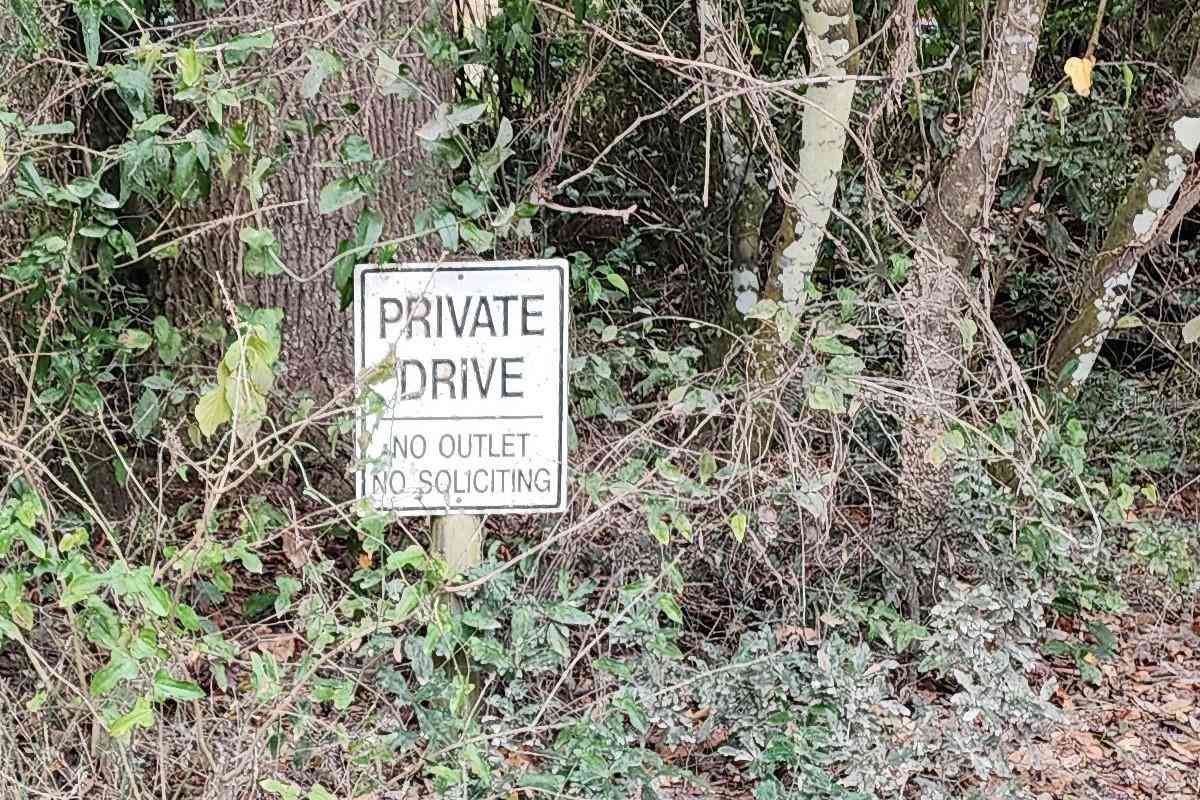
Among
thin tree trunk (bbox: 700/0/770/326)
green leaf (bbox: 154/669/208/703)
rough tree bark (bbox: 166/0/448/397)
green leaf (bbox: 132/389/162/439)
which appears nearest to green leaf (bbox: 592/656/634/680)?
green leaf (bbox: 154/669/208/703)

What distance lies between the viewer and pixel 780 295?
3785mm

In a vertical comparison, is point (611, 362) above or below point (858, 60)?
below

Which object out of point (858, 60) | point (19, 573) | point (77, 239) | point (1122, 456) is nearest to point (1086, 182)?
point (1122, 456)

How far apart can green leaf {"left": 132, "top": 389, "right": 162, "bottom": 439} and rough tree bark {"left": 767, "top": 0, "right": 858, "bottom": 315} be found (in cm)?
178

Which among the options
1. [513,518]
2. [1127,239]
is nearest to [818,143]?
[1127,239]

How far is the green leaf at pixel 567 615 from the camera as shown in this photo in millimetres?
2876

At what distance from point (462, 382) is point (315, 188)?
1245mm

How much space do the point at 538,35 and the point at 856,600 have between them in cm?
195

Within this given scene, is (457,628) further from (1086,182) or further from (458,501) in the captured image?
(1086,182)

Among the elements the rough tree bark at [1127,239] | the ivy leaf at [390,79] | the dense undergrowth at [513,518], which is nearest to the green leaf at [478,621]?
the dense undergrowth at [513,518]

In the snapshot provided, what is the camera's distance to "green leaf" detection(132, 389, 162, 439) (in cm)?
307

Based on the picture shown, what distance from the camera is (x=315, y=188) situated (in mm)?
3477

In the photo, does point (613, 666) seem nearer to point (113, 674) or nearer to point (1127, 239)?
point (113, 674)

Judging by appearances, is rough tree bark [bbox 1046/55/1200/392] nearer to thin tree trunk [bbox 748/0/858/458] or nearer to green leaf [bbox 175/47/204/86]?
thin tree trunk [bbox 748/0/858/458]
